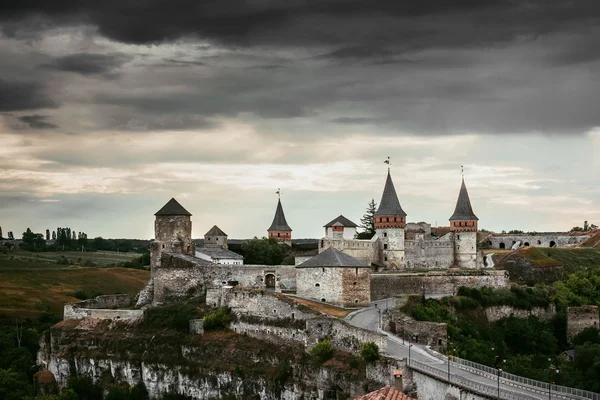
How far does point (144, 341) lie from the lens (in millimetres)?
72312

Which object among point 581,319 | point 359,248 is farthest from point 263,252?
point 581,319

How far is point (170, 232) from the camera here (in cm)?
7719

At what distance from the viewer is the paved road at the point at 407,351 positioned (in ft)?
144

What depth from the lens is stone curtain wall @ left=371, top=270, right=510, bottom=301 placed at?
73.1 m

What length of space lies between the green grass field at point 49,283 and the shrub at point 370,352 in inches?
2265

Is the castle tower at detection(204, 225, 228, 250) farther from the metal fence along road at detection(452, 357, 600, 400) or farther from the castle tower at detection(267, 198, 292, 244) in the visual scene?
the metal fence along road at detection(452, 357, 600, 400)

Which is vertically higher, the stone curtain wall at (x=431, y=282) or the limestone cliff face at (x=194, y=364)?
the stone curtain wall at (x=431, y=282)

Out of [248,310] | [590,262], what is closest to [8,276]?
[248,310]

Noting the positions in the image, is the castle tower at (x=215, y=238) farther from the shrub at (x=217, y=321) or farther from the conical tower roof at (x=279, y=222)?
the shrub at (x=217, y=321)

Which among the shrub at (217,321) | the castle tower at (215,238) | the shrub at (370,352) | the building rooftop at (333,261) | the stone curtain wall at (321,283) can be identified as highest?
the castle tower at (215,238)

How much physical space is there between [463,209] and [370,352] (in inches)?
1494

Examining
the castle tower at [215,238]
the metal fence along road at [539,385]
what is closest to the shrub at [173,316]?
the castle tower at [215,238]

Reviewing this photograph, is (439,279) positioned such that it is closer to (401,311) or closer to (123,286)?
(401,311)

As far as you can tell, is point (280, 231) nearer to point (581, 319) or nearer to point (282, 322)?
point (282, 322)
